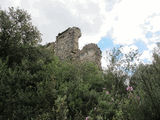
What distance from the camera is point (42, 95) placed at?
624 centimetres

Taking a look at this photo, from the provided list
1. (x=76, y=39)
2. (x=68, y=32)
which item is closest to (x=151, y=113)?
(x=76, y=39)

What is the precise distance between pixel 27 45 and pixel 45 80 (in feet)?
10.3

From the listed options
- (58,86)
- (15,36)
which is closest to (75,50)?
(15,36)

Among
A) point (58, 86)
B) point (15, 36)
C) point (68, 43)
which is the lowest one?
point (58, 86)

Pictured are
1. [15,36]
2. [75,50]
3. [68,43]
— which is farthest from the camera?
[68,43]

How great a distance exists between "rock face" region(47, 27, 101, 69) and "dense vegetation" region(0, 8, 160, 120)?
2762 mm

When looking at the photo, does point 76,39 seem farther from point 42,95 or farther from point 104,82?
point 42,95

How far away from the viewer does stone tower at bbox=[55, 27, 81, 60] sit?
48.0 feet

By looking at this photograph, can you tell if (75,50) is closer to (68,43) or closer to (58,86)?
(68,43)

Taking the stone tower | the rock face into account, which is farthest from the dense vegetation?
the stone tower

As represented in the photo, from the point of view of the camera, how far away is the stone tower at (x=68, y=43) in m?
14.6

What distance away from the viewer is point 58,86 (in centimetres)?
725

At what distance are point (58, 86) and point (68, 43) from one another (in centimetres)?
867

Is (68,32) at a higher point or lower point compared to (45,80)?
higher
